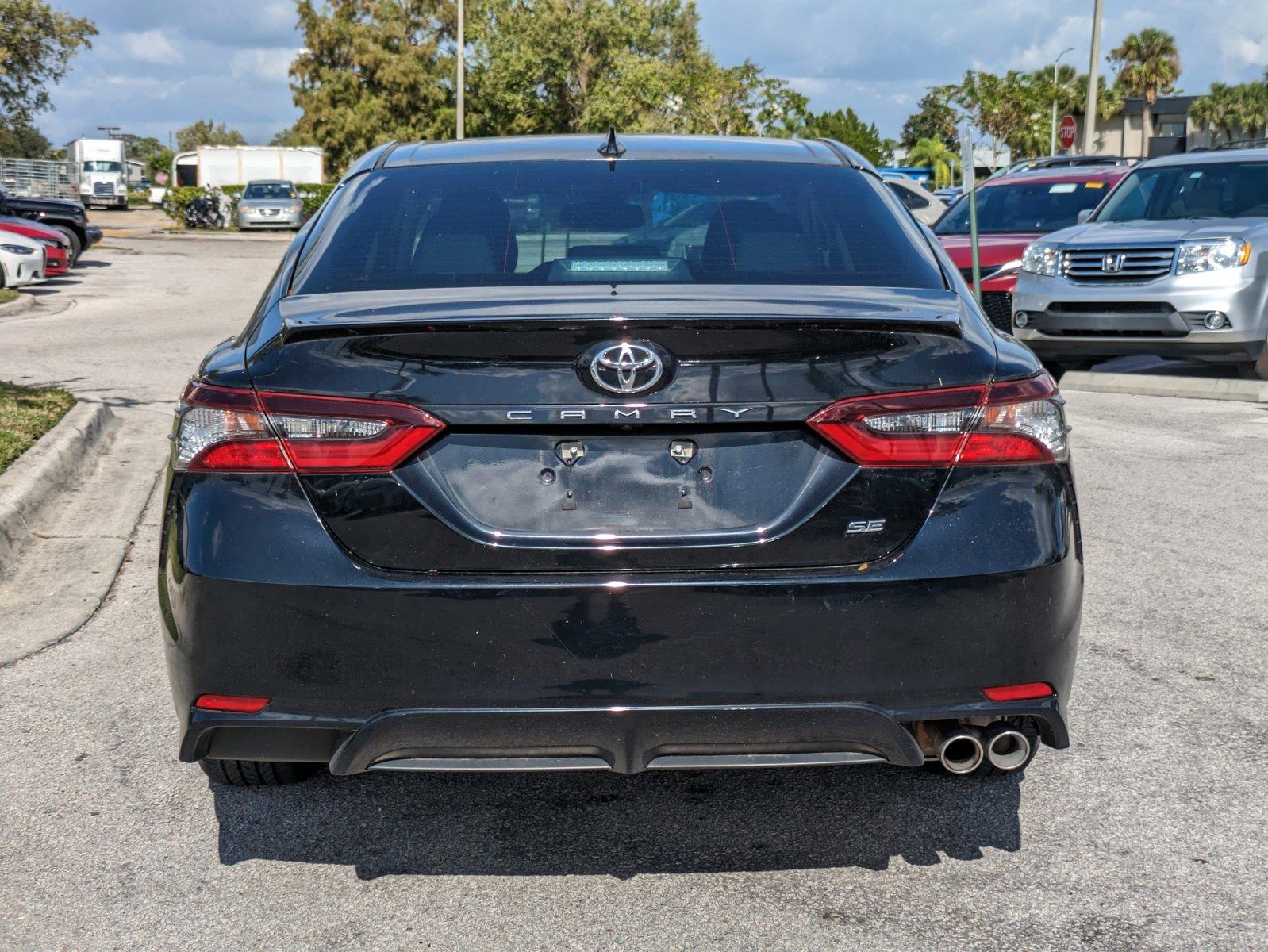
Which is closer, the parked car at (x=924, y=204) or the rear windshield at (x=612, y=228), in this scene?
the rear windshield at (x=612, y=228)

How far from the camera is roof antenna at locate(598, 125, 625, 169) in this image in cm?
409

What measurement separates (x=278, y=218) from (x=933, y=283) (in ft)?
143

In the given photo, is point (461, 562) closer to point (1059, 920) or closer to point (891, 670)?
point (891, 670)

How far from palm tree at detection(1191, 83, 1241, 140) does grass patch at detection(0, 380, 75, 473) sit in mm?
88594

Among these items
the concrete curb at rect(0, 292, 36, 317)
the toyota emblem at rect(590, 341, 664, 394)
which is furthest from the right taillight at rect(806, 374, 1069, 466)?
the concrete curb at rect(0, 292, 36, 317)

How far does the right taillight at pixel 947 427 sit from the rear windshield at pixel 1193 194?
33.5ft

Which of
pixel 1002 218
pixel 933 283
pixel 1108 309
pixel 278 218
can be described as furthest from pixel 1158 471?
pixel 278 218

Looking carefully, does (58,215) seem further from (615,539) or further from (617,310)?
(615,539)

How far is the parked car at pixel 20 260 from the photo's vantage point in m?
21.1

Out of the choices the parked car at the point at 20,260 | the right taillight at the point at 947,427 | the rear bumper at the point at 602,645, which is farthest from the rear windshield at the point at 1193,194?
the parked car at the point at 20,260

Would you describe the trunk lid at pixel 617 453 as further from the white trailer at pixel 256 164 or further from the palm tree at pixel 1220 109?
the palm tree at pixel 1220 109

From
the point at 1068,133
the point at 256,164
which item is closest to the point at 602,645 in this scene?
the point at 1068,133

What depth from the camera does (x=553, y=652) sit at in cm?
290

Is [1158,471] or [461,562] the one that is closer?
[461,562]
